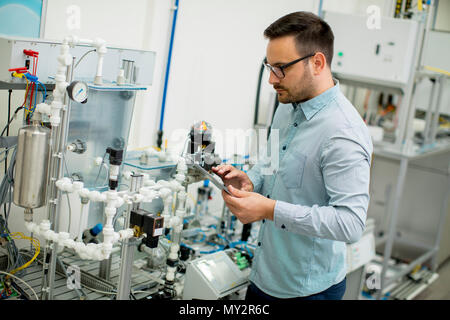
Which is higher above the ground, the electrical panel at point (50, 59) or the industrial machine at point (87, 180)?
the electrical panel at point (50, 59)

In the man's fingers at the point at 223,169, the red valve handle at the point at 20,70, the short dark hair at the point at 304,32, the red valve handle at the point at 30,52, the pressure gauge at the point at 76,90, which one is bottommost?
the man's fingers at the point at 223,169

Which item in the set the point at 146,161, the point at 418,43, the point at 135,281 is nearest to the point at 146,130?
the point at 146,161

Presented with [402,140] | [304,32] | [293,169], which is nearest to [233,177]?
[293,169]

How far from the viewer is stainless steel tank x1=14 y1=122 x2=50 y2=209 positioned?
1.46 m

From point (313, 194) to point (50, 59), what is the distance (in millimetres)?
1074

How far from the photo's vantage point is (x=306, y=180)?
5.34 ft

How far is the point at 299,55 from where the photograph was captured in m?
1.57

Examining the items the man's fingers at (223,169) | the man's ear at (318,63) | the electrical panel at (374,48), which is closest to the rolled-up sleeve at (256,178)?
the man's fingers at (223,169)

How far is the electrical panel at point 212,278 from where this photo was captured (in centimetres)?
197

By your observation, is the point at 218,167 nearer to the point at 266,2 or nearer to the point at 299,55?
the point at 299,55

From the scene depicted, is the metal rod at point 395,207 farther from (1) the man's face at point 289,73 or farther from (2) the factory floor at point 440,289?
(1) the man's face at point 289,73

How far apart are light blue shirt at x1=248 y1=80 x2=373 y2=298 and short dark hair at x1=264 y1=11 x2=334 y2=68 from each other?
165 millimetres

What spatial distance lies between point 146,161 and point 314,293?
2.98 ft
